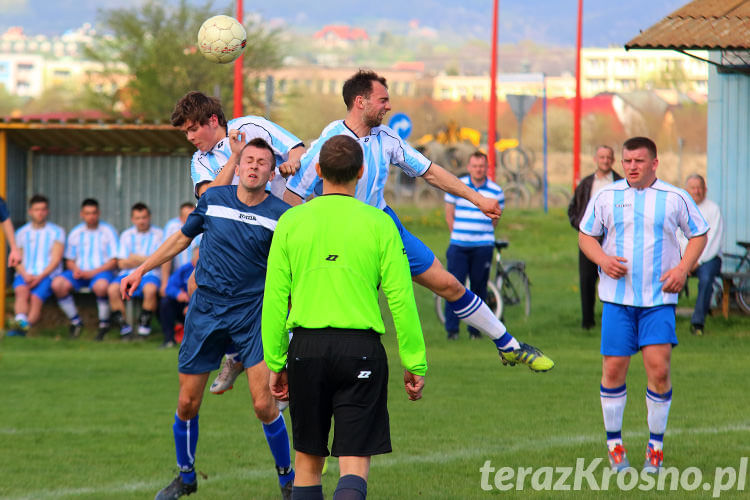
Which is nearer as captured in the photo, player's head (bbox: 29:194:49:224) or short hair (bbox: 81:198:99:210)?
player's head (bbox: 29:194:49:224)

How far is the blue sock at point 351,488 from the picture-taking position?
203 inches

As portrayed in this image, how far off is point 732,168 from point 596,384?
5669mm

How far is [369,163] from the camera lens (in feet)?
22.6

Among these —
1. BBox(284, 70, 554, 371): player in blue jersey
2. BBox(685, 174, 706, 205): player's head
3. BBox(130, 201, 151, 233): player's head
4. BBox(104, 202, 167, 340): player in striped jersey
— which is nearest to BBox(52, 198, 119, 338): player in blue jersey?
BBox(104, 202, 167, 340): player in striped jersey

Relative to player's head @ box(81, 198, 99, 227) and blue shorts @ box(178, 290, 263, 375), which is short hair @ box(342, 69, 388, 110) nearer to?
blue shorts @ box(178, 290, 263, 375)

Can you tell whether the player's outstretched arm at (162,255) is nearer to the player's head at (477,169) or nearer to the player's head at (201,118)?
the player's head at (201,118)

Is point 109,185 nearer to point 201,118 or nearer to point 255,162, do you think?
point 201,118

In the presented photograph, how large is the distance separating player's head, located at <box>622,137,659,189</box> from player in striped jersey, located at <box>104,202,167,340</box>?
28.2ft

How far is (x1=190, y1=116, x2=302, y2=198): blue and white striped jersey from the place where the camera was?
23.0ft

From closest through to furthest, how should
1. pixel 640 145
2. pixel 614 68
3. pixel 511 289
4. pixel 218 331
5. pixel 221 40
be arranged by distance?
pixel 218 331 < pixel 640 145 < pixel 221 40 < pixel 511 289 < pixel 614 68

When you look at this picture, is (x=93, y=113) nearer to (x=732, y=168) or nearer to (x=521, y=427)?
(x=732, y=168)

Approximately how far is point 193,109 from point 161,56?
37486 mm

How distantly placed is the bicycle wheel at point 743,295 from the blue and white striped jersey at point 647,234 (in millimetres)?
7893

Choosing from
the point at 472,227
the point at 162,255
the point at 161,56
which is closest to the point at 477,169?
the point at 472,227
